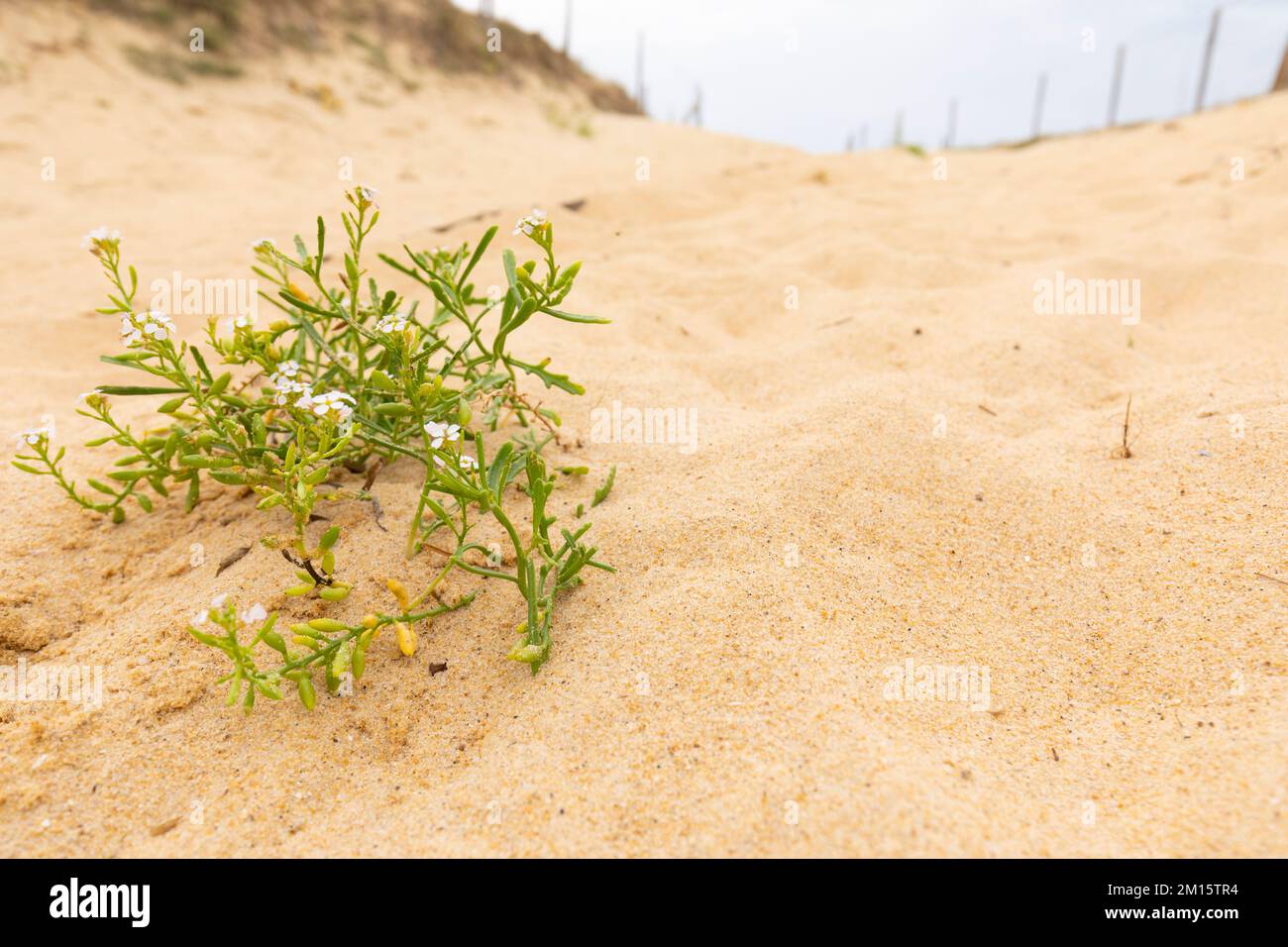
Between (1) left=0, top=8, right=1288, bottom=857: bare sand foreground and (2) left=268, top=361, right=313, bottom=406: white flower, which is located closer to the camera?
(1) left=0, top=8, right=1288, bottom=857: bare sand foreground

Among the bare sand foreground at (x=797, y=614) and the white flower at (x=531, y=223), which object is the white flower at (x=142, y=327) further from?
the white flower at (x=531, y=223)

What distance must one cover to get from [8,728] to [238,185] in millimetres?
4893

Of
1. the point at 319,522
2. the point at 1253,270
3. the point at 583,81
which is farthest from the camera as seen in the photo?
the point at 583,81

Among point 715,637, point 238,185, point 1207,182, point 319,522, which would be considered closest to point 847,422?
point 715,637

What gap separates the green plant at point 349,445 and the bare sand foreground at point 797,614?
0.08 metres

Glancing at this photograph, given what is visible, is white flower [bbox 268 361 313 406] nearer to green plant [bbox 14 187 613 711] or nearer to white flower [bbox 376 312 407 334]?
green plant [bbox 14 187 613 711]

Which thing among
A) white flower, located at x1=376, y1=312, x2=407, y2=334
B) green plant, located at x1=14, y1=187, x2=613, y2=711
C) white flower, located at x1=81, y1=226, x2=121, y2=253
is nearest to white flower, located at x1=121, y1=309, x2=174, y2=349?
green plant, located at x1=14, y1=187, x2=613, y2=711

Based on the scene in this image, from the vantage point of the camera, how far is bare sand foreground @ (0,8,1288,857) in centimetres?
104

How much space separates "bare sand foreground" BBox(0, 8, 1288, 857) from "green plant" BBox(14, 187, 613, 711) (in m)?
0.08

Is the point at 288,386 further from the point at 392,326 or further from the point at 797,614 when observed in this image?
the point at 797,614

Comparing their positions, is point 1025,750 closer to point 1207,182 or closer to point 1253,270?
point 1253,270

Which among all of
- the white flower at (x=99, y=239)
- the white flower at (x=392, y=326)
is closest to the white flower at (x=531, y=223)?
the white flower at (x=392, y=326)

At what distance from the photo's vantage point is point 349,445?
1.63 m

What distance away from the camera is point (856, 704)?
3.74 ft
